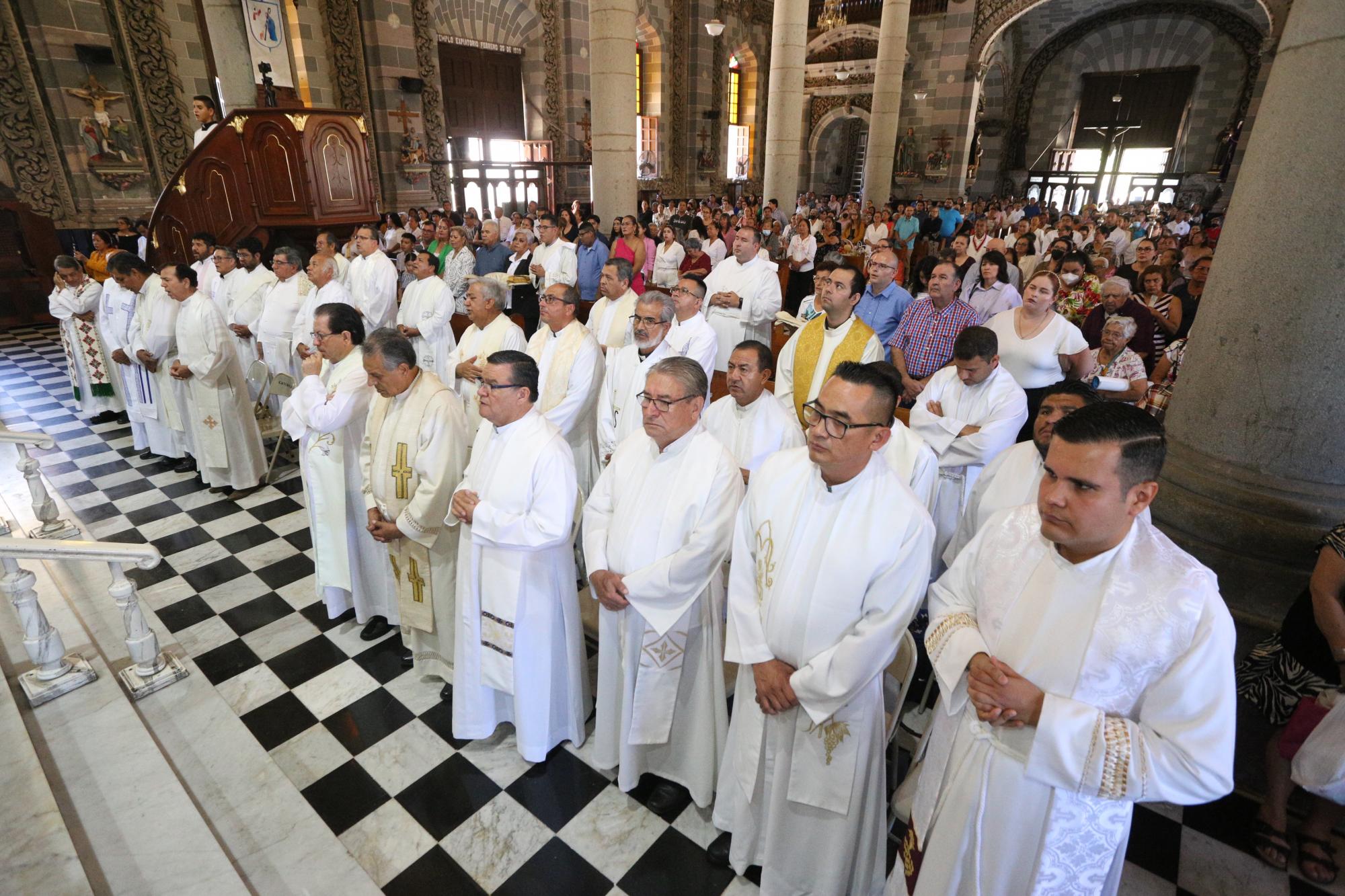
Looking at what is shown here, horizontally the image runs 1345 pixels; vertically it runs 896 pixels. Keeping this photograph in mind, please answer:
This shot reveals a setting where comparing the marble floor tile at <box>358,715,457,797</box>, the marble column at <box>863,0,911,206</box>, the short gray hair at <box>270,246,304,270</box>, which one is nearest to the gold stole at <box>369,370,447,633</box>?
the marble floor tile at <box>358,715,457,797</box>

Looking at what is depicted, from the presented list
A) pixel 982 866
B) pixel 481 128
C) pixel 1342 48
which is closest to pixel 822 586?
pixel 982 866

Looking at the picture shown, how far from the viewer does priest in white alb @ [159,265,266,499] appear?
5473 mm

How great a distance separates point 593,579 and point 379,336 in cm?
166

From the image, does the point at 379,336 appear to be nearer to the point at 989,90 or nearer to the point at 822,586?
the point at 822,586

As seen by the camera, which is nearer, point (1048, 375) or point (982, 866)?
point (982, 866)

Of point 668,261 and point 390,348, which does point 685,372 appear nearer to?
point 390,348

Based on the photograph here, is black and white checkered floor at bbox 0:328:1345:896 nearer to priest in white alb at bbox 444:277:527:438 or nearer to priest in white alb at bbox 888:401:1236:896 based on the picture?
priest in white alb at bbox 888:401:1236:896

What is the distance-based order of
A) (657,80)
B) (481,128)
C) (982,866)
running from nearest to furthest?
(982,866) → (481,128) → (657,80)

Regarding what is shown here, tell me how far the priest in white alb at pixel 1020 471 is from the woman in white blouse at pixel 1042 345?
165 centimetres

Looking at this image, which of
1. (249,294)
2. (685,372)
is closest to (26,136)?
(249,294)

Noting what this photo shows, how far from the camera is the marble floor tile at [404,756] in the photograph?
3107 mm

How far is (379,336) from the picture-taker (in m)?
3.36

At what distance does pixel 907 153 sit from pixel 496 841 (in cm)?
2423

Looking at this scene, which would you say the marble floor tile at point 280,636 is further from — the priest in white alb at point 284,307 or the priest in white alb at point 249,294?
the priest in white alb at point 249,294
